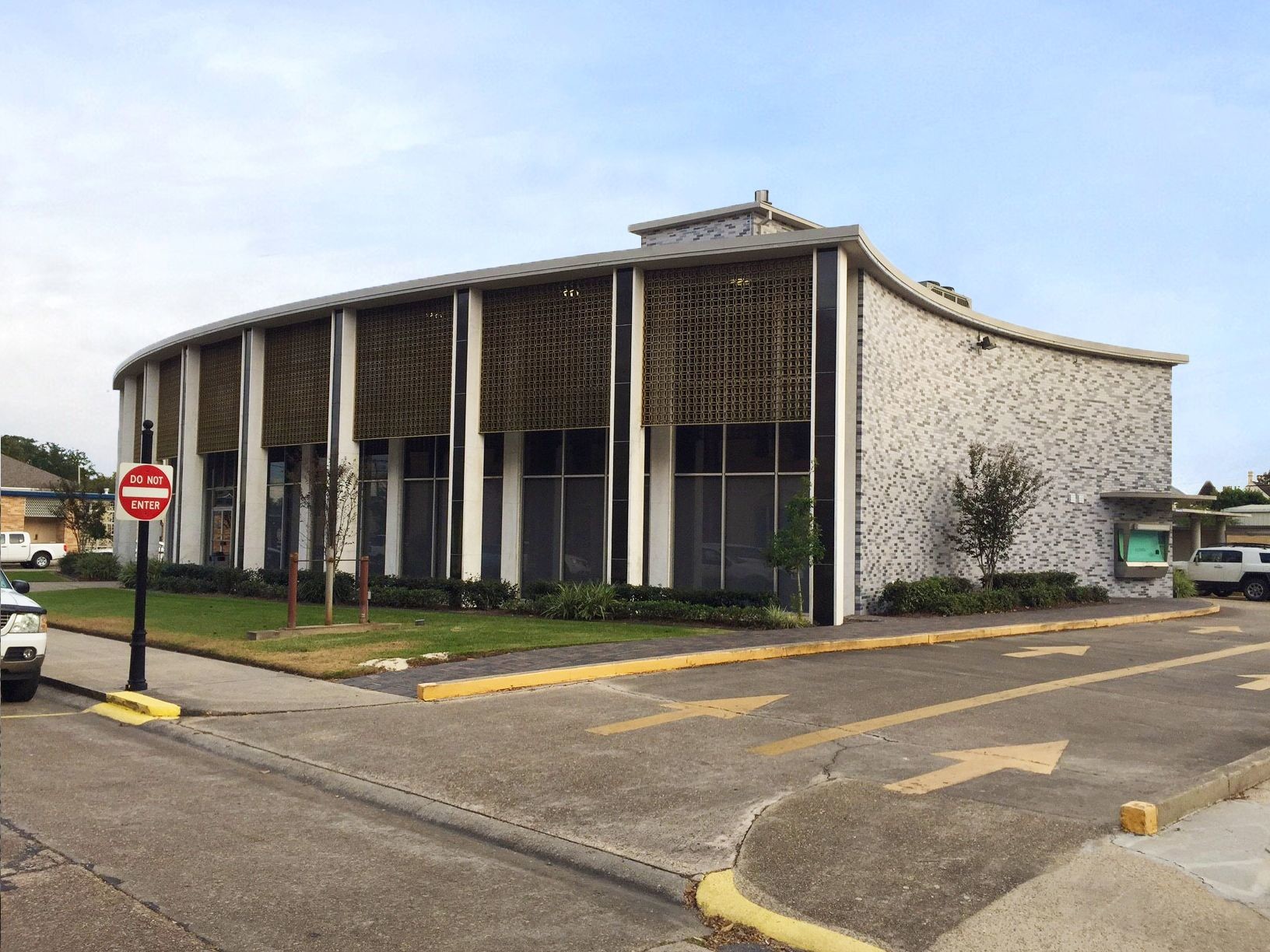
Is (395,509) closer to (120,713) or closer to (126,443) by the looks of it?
(120,713)

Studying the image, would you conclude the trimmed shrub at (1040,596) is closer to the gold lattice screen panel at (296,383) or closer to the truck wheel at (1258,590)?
Result: the truck wheel at (1258,590)

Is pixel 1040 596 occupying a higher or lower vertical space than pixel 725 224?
lower

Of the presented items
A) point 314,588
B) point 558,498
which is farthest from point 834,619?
point 314,588

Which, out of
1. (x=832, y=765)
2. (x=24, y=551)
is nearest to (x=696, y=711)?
(x=832, y=765)

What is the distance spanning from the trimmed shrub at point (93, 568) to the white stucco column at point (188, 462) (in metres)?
5.11

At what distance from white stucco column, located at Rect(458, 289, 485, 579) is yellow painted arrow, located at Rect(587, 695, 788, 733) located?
43.2 feet

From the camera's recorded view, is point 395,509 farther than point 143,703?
Yes

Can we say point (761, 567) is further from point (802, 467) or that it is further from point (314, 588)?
point (314, 588)

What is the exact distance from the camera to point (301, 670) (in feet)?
43.4

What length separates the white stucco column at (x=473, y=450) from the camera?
23781mm

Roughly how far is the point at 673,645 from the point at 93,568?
29.7 meters

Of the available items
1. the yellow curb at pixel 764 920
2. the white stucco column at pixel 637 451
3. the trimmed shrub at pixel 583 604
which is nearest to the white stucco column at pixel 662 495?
the white stucco column at pixel 637 451

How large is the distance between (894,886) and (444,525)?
21.5m

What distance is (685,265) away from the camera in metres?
21.4
